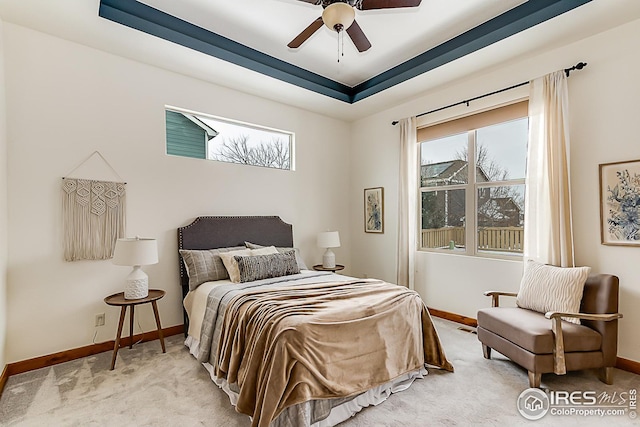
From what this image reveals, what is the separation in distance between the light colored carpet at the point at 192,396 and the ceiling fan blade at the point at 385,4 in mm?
2854

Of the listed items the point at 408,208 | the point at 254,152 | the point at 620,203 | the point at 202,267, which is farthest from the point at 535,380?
the point at 254,152

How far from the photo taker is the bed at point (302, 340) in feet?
6.23

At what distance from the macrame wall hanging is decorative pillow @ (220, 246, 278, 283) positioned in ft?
3.61

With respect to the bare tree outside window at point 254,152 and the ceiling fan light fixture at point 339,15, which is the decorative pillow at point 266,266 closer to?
the bare tree outside window at point 254,152

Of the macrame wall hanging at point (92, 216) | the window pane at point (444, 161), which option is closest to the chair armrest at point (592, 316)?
the window pane at point (444, 161)

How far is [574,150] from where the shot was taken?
3.05 m

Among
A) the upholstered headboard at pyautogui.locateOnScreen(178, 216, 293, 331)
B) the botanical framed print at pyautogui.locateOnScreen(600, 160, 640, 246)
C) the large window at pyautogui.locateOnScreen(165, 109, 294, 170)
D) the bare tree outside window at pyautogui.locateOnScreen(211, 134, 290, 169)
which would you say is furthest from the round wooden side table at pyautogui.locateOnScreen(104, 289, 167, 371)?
the botanical framed print at pyautogui.locateOnScreen(600, 160, 640, 246)

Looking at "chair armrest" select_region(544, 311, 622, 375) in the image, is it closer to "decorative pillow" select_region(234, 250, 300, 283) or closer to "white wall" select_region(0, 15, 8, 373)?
"decorative pillow" select_region(234, 250, 300, 283)

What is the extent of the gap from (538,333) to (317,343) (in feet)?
5.67

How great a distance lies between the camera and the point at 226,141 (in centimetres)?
419

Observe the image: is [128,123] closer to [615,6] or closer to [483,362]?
[483,362]

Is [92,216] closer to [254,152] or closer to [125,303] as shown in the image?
[125,303]

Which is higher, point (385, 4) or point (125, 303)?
point (385, 4)

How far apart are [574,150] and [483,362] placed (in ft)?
7.36
